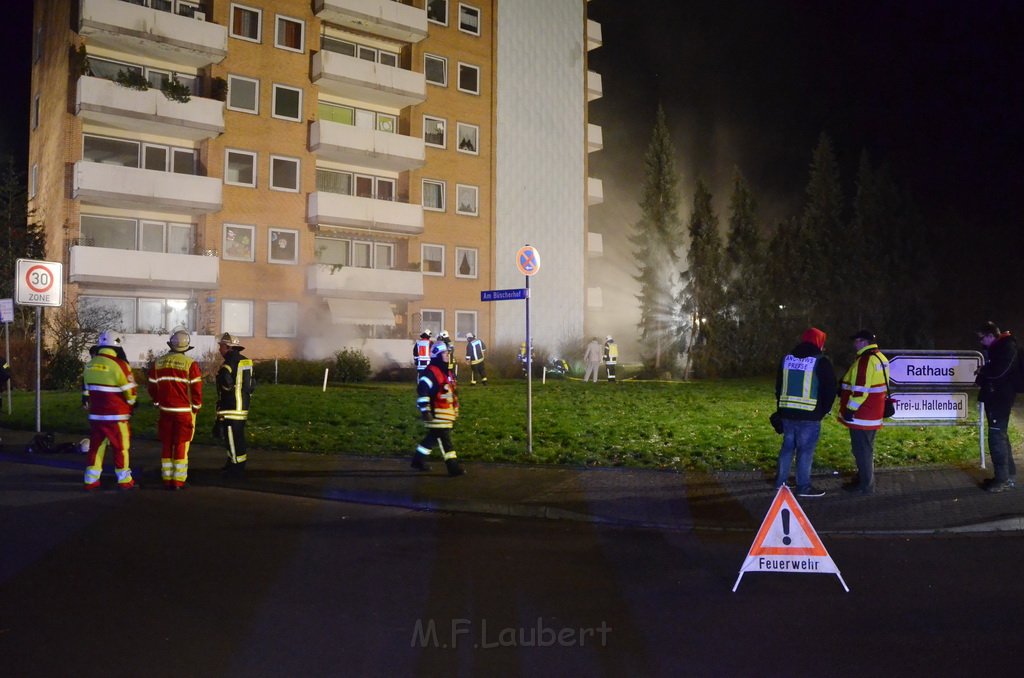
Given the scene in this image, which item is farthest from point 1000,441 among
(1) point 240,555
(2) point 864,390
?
(1) point 240,555

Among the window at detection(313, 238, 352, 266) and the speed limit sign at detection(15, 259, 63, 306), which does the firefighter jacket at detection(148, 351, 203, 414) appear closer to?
the speed limit sign at detection(15, 259, 63, 306)

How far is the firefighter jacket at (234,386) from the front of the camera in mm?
12109

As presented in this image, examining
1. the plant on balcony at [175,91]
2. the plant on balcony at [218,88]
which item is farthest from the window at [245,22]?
the plant on balcony at [175,91]

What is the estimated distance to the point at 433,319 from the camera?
4316 centimetres

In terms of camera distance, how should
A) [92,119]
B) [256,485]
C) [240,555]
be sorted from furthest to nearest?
[92,119] < [256,485] < [240,555]

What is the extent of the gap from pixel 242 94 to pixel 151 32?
15.3ft

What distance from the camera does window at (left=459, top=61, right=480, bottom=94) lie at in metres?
44.5

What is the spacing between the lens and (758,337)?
48.4 meters

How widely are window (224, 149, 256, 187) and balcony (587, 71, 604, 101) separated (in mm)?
19073

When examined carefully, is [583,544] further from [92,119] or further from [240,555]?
[92,119]

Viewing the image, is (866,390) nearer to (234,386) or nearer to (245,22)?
(234,386)

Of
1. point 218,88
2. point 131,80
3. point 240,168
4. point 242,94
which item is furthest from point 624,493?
point 242,94

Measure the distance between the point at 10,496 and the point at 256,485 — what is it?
278 centimetres

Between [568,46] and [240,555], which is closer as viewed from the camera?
[240,555]
